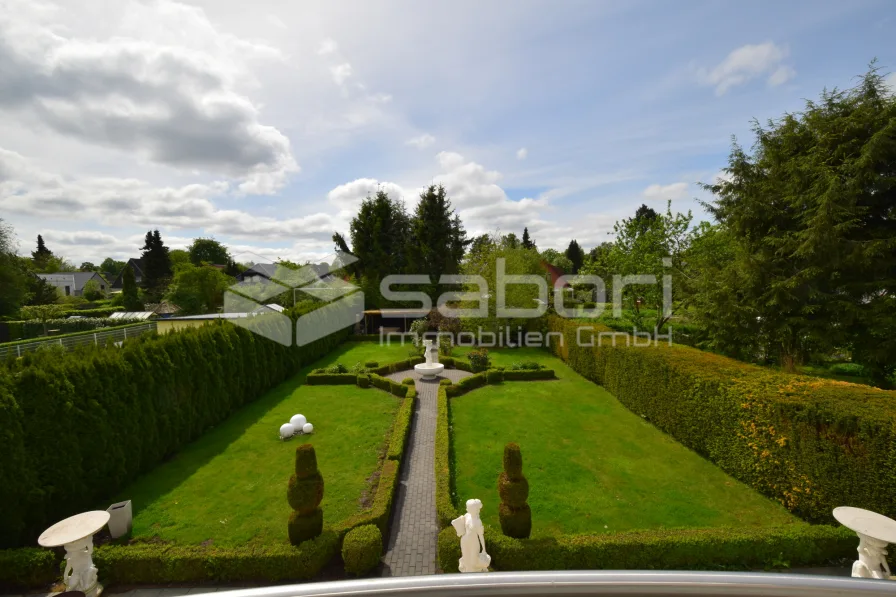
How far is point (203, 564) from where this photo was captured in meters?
6.44

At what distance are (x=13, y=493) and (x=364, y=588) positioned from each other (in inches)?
392

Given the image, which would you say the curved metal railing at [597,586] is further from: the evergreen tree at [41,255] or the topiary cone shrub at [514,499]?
the evergreen tree at [41,255]

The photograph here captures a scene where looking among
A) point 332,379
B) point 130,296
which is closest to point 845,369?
point 332,379

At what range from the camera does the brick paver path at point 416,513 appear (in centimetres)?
687

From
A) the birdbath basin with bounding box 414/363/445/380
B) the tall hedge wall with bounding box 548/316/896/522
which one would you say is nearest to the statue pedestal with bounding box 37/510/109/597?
the tall hedge wall with bounding box 548/316/896/522

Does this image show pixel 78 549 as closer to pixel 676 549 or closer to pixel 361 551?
pixel 361 551

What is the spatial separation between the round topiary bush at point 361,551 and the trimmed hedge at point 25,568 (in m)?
4.79

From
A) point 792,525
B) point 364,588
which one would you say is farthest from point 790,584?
point 792,525

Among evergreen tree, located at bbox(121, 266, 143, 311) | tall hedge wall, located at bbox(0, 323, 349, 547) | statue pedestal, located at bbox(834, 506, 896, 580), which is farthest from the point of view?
evergreen tree, located at bbox(121, 266, 143, 311)

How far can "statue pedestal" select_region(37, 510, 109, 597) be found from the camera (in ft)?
19.2

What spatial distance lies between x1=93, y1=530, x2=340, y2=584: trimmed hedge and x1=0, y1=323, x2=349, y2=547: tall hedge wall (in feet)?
7.12

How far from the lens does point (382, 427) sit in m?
12.6

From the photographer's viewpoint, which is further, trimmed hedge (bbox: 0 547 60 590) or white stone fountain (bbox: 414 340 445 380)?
white stone fountain (bbox: 414 340 445 380)

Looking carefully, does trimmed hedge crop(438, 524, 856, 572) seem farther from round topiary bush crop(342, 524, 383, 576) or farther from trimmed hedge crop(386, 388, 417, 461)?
trimmed hedge crop(386, 388, 417, 461)
